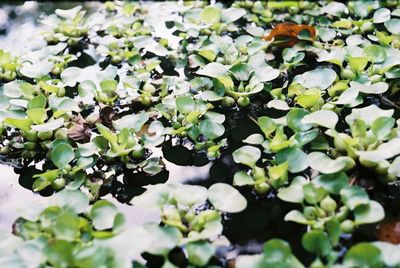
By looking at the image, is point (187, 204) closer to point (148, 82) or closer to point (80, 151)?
point (80, 151)

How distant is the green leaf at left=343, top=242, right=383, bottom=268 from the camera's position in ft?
2.72

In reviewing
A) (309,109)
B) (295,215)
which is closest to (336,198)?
(295,215)

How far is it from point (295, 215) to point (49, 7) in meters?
1.26

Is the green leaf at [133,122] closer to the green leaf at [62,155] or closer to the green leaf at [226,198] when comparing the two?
the green leaf at [62,155]

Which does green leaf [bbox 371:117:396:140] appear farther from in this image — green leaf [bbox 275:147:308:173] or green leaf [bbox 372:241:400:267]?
green leaf [bbox 372:241:400:267]

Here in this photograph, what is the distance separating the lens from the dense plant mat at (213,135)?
0.91 metres

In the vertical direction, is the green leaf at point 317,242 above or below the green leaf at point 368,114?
below

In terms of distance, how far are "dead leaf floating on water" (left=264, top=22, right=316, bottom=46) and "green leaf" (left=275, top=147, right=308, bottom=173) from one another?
509 mm

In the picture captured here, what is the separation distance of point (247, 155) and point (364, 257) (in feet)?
1.07

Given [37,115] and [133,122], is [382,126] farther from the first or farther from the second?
[37,115]

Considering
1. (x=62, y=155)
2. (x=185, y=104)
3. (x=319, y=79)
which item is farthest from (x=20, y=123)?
(x=319, y=79)

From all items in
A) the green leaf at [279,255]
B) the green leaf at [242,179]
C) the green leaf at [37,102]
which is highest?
the green leaf at [37,102]

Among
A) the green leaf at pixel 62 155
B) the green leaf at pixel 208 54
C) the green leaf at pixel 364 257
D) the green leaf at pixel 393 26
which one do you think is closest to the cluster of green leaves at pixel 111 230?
the green leaf at pixel 62 155

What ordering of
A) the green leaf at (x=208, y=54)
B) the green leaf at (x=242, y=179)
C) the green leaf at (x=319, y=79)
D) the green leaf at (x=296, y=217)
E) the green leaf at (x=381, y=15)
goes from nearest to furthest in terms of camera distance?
1. the green leaf at (x=296, y=217)
2. the green leaf at (x=242, y=179)
3. the green leaf at (x=319, y=79)
4. the green leaf at (x=208, y=54)
5. the green leaf at (x=381, y=15)
